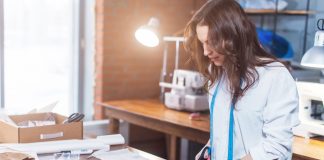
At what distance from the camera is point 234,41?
1.59 meters

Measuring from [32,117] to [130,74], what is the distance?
1.62m

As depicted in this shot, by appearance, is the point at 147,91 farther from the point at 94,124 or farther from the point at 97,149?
the point at 97,149

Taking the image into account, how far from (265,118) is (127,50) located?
7.37ft

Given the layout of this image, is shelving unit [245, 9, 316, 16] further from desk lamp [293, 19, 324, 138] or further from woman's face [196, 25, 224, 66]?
woman's face [196, 25, 224, 66]

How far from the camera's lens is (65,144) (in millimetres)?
1908

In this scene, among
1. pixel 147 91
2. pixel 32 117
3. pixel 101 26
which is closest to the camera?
pixel 32 117

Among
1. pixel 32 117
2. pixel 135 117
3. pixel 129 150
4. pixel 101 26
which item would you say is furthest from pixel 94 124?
pixel 129 150

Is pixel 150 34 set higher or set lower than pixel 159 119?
higher

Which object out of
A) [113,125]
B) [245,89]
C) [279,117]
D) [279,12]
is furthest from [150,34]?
[279,117]

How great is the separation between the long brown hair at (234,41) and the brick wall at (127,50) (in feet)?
6.48

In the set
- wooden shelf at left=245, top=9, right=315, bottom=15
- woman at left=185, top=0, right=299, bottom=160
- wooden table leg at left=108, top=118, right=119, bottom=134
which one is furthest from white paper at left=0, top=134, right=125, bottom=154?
wooden shelf at left=245, top=9, right=315, bottom=15

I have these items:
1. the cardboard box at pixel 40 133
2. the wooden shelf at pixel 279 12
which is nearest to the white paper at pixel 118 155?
the cardboard box at pixel 40 133

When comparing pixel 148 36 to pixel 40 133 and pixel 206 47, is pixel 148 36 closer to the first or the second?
pixel 40 133

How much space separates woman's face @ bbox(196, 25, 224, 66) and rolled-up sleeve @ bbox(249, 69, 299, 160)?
8.5 inches
